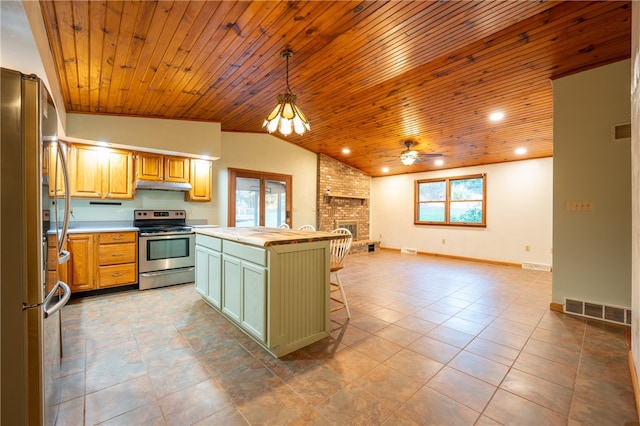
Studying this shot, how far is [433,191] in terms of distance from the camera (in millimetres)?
7164

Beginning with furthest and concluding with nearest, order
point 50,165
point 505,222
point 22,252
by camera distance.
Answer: point 505,222 → point 50,165 → point 22,252

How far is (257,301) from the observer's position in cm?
219

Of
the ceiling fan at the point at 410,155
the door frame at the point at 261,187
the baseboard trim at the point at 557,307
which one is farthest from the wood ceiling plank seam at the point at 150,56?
the baseboard trim at the point at 557,307

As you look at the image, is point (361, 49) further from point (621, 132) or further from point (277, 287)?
point (621, 132)

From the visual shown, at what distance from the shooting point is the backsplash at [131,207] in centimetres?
395

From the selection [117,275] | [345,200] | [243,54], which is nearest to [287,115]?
[243,54]

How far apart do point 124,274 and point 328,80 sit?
378 centimetres

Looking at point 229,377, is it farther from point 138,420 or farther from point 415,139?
point 415,139

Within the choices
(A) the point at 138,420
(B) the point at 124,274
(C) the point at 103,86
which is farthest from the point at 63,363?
(C) the point at 103,86

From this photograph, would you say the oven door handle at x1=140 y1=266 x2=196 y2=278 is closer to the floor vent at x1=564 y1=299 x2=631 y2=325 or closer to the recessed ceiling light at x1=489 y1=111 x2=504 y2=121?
the floor vent at x1=564 y1=299 x2=631 y2=325

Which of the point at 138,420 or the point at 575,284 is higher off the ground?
the point at 575,284

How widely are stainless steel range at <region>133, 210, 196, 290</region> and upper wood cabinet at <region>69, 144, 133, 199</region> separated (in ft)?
1.45

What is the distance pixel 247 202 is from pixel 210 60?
10.5ft

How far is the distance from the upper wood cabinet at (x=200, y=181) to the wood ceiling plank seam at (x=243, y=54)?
883 mm
